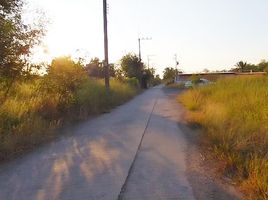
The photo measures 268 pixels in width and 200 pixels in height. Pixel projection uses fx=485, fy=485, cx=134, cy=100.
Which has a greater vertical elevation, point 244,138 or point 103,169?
point 244,138

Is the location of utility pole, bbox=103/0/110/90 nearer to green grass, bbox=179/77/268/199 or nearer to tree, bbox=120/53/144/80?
green grass, bbox=179/77/268/199

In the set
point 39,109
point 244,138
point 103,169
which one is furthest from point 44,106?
point 103,169

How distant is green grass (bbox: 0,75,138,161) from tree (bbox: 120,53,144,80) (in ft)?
190

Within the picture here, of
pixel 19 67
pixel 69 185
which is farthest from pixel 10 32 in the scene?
pixel 69 185

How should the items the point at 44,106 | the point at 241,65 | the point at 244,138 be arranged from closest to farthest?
1. the point at 244,138
2. the point at 44,106
3. the point at 241,65

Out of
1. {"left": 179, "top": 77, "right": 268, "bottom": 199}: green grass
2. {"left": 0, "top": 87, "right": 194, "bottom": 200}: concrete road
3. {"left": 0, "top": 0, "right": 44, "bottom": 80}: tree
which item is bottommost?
{"left": 0, "top": 87, "right": 194, "bottom": 200}: concrete road

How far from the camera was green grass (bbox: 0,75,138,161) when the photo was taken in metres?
11.8

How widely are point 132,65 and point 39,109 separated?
70500 mm

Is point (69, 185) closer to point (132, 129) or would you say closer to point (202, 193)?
point (202, 193)

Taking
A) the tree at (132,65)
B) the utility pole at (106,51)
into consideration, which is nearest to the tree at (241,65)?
the tree at (132,65)

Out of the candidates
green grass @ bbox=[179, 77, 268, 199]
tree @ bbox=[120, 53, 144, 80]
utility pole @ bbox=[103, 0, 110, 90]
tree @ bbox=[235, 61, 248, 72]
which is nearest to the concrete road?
green grass @ bbox=[179, 77, 268, 199]

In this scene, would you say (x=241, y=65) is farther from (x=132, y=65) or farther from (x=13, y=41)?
(x=13, y=41)

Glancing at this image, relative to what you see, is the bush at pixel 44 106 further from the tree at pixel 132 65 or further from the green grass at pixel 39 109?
the tree at pixel 132 65

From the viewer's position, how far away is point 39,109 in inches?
644
